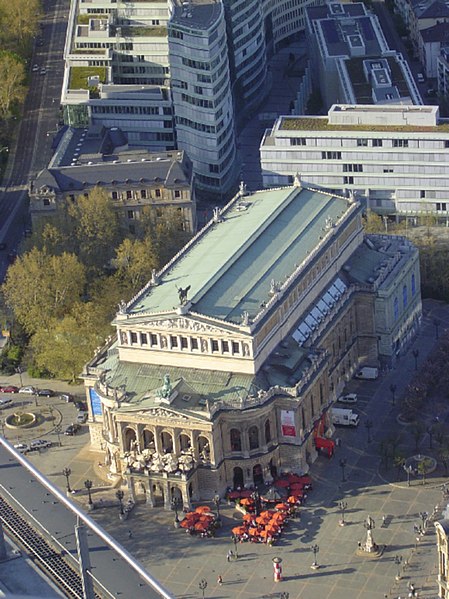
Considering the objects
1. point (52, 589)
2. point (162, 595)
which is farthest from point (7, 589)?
point (162, 595)

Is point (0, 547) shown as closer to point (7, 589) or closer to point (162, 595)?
point (7, 589)

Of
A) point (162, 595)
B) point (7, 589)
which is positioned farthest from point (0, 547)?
point (162, 595)

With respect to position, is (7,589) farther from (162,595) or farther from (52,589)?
(162,595)
